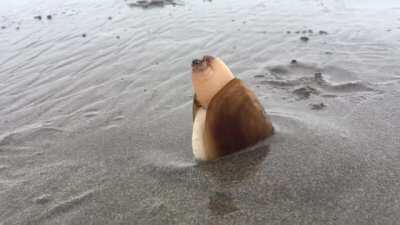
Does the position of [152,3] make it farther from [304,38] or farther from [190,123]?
[190,123]

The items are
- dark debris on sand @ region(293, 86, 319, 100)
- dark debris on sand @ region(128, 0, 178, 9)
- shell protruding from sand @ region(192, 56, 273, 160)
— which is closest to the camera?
shell protruding from sand @ region(192, 56, 273, 160)

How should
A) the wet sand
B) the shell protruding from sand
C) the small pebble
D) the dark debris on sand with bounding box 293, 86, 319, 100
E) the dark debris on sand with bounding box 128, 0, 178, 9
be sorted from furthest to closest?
1. the dark debris on sand with bounding box 128, 0, 178, 9
2. the small pebble
3. the dark debris on sand with bounding box 293, 86, 319, 100
4. the shell protruding from sand
5. the wet sand

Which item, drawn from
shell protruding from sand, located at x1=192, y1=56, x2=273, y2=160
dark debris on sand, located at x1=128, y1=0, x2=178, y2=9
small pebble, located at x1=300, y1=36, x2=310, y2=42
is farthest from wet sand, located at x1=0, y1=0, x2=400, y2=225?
dark debris on sand, located at x1=128, y1=0, x2=178, y2=9

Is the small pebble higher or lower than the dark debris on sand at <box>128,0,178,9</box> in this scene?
lower

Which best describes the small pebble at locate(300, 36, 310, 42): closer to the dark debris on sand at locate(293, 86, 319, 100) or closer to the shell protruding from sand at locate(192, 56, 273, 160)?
the dark debris on sand at locate(293, 86, 319, 100)

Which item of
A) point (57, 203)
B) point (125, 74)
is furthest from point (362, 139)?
point (125, 74)

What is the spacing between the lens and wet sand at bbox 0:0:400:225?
2529 millimetres

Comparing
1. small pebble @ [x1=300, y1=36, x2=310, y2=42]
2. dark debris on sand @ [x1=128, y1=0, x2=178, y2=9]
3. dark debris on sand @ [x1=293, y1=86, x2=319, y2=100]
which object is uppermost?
dark debris on sand @ [x1=128, y1=0, x2=178, y2=9]

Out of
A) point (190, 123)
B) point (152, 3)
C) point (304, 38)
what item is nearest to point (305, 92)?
point (190, 123)

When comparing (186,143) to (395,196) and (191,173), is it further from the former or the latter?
(395,196)

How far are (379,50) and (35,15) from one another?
7375 millimetres

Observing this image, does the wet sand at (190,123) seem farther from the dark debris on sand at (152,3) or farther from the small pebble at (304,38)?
the dark debris on sand at (152,3)

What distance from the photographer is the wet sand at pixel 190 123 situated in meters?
2.53

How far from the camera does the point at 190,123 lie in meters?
3.66
